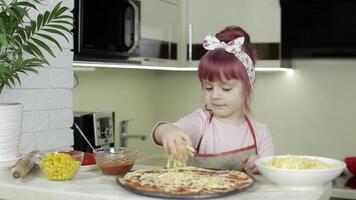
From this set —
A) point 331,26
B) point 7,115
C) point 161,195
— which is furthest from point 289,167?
point 331,26

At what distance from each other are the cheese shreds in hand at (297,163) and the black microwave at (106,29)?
3.39 ft

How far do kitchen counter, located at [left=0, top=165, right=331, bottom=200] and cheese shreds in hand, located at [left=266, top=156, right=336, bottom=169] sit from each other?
5cm

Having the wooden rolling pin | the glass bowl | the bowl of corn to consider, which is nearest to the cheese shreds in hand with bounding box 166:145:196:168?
the glass bowl

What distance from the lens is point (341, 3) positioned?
2668mm

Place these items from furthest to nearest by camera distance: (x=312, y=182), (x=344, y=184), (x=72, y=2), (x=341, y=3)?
(x=341, y=3) < (x=344, y=184) < (x=72, y=2) < (x=312, y=182)

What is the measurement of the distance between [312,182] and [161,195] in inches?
14.3

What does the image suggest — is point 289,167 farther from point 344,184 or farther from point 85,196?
point 344,184

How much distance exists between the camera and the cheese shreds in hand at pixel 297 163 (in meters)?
1.13

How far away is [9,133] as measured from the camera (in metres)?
1.34

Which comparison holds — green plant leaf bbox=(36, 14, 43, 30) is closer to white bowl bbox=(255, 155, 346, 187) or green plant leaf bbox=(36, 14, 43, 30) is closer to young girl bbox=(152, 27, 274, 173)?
young girl bbox=(152, 27, 274, 173)

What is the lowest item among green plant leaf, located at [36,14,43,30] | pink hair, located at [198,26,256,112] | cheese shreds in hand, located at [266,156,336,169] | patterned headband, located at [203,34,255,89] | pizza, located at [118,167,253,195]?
pizza, located at [118,167,253,195]

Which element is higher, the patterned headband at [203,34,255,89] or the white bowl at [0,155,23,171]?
the patterned headband at [203,34,255,89]

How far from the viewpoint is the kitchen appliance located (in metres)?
2.12

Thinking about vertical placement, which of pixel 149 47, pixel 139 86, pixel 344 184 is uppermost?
pixel 149 47
